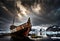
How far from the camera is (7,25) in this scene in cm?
524

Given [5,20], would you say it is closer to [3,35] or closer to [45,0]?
[3,35]

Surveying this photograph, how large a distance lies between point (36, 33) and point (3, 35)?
1.23m

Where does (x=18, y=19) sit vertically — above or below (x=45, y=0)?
→ below

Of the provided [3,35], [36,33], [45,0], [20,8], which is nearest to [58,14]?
[45,0]

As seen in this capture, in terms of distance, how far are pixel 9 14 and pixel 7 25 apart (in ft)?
1.45

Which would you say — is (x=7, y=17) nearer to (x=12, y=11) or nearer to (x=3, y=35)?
(x=12, y=11)

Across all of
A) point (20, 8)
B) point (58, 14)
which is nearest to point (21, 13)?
point (20, 8)

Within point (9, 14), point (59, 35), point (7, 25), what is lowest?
point (59, 35)

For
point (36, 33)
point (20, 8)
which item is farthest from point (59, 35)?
point (20, 8)

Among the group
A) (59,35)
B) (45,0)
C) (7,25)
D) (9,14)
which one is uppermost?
(45,0)

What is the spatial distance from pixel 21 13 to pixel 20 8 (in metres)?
0.20

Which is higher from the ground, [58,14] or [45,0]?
[45,0]

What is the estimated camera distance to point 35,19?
537cm

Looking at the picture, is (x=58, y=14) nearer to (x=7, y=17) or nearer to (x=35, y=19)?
(x=35, y=19)
